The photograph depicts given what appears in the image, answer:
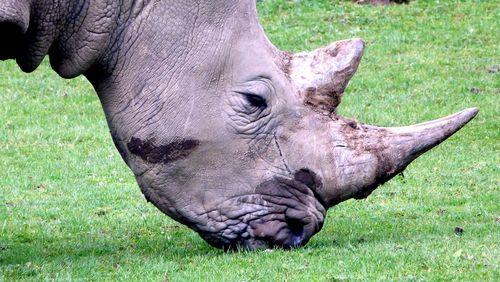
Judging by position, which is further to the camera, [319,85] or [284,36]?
[284,36]

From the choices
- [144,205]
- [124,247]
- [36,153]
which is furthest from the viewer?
[36,153]

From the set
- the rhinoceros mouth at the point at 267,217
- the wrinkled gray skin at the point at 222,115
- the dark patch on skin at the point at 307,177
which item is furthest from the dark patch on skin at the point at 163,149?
the dark patch on skin at the point at 307,177

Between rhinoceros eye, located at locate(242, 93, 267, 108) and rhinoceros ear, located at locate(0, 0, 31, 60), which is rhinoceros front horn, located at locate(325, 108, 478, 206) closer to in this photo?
rhinoceros eye, located at locate(242, 93, 267, 108)

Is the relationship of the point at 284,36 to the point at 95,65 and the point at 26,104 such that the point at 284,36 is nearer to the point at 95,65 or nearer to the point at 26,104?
the point at 26,104

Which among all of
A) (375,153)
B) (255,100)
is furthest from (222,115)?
(375,153)

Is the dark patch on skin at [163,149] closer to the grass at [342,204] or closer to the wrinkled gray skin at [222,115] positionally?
the wrinkled gray skin at [222,115]

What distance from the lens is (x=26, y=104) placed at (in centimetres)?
1623

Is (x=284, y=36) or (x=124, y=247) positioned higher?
(x=124, y=247)

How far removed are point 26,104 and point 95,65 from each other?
331 inches

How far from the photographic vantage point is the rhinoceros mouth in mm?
8109

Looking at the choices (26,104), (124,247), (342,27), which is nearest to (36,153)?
(26,104)

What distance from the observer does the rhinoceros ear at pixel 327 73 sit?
8180mm

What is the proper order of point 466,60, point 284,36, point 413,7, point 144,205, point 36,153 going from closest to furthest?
point 144,205 < point 36,153 < point 466,60 < point 284,36 < point 413,7

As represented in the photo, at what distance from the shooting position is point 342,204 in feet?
35.7
